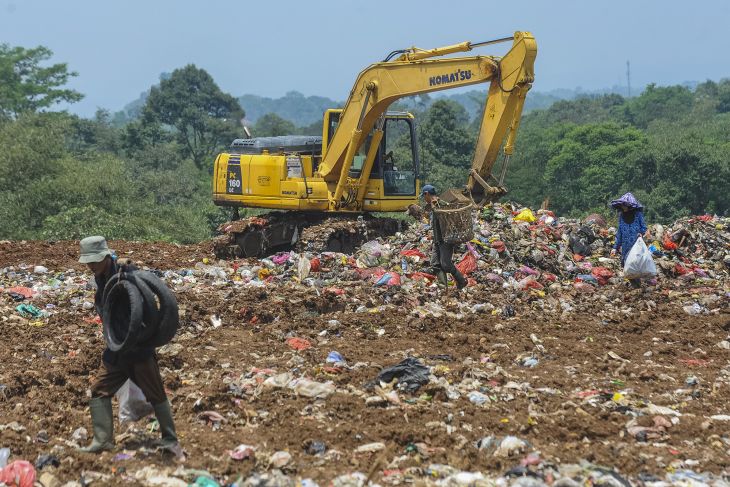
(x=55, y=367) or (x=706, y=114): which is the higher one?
(x=706, y=114)

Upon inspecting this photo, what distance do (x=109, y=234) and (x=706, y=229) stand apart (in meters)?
13.6

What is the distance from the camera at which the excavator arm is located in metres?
12.5

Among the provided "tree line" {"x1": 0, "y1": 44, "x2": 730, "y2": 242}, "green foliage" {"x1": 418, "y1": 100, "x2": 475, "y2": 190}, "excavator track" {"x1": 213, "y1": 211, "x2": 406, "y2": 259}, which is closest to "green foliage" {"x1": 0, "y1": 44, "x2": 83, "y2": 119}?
"tree line" {"x1": 0, "y1": 44, "x2": 730, "y2": 242}

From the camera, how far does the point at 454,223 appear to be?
35.0 ft

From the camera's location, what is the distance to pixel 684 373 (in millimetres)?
7523

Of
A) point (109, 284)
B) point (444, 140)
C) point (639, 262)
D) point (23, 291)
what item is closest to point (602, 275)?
point (639, 262)

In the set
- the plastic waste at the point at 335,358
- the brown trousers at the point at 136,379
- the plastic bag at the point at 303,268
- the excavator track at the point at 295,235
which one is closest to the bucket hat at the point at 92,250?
the brown trousers at the point at 136,379

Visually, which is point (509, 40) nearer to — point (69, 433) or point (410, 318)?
point (410, 318)

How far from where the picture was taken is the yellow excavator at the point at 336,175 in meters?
14.4

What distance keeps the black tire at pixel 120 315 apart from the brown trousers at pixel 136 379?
0.17m

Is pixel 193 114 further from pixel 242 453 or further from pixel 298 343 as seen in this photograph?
pixel 242 453

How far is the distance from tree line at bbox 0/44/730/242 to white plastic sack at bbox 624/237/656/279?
46.9 feet

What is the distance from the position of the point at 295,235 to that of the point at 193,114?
41746 mm

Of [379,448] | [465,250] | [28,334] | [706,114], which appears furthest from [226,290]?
[706,114]
